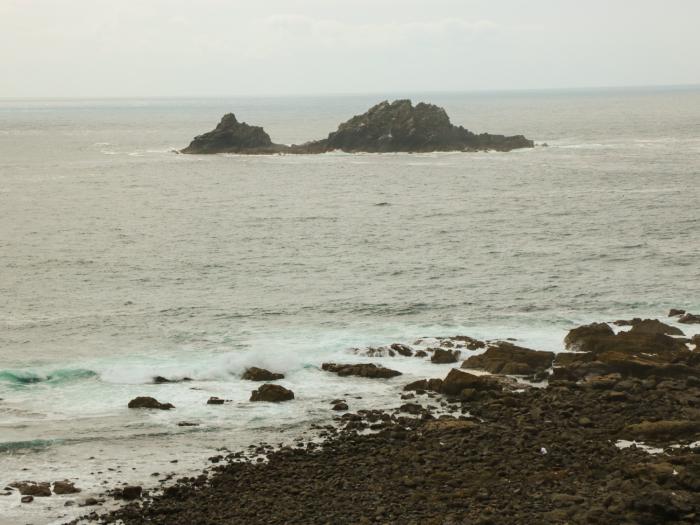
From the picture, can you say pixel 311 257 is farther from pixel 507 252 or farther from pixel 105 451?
pixel 105 451

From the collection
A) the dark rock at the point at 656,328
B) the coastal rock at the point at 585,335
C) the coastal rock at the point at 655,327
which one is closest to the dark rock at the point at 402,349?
the coastal rock at the point at 585,335

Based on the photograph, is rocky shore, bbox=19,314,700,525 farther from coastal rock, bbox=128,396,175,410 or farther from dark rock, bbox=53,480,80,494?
coastal rock, bbox=128,396,175,410

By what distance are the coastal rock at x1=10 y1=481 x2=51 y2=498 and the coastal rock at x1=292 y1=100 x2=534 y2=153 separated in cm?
10204

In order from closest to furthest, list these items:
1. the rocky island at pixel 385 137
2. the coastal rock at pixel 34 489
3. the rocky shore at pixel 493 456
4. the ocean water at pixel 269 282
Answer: the rocky shore at pixel 493 456 → the coastal rock at pixel 34 489 → the ocean water at pixel 269 282 → the rocky island at pixel 385 137

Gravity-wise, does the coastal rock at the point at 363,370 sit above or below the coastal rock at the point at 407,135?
below

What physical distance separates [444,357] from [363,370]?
3.56 m

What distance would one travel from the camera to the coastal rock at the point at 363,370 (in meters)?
31.9

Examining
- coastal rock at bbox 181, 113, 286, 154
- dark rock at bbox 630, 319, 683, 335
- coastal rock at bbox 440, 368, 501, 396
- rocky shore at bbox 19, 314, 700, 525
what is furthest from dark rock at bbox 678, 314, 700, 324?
coastal rock at bbox 181, 113, 286, 154

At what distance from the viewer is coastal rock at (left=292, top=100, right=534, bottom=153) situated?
12119cm

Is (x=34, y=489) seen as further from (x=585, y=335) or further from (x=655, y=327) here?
→ (x=655, y=327)

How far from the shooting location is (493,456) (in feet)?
76.7

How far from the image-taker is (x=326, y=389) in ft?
101

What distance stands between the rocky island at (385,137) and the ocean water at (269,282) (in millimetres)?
21212

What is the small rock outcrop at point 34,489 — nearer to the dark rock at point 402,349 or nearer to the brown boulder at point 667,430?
the dark rock at point 402,349
